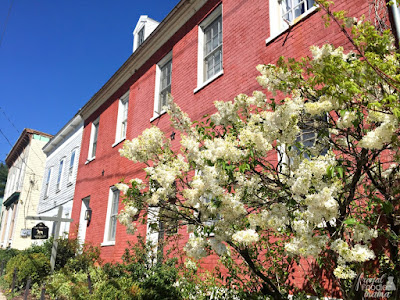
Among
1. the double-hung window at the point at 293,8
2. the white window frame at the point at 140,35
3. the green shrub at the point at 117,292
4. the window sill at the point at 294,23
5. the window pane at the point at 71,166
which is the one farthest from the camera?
the window pane at the point at 71,166

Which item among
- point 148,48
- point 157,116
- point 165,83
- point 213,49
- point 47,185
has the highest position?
point 148,48

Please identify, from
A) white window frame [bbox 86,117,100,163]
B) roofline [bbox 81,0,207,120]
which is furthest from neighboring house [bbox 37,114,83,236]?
roofline [bbox 81,0,207,120]

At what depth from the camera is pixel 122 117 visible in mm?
12930

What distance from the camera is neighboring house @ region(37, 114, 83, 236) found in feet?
53.6

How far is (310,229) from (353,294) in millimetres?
1217

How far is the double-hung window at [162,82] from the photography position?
10438 mm

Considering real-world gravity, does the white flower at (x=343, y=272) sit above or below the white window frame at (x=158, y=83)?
below

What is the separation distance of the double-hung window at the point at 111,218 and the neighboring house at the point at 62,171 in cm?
437

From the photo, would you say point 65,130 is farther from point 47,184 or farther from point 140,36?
point 140,36

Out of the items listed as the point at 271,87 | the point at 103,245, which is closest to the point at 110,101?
the point at 103,245

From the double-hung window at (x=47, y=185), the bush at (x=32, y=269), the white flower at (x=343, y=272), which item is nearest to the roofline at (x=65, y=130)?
the double-hung window at (x=47, y=185)

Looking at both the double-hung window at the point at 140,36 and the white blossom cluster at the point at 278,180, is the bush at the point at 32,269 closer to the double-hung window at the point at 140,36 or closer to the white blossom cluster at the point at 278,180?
the white blossom cluster at the point at 278,180

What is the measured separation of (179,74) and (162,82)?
54.4 inches

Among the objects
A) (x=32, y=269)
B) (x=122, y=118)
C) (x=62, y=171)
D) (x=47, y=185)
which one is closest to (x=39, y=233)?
(x=32, y=269)
